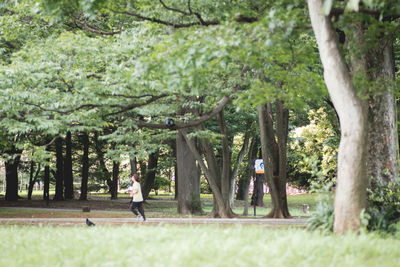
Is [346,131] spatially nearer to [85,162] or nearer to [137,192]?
[137,192]

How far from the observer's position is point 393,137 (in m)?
12.1

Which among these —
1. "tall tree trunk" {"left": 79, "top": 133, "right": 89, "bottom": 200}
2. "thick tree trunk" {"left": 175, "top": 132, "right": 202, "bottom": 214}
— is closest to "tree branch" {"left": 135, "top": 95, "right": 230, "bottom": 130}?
"thick tree trunk" {"left": 175, "top": 132, "right": 202, "bottom": 214}

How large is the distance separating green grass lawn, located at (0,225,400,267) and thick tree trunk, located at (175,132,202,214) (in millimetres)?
16317

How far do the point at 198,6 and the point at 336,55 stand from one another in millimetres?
5302

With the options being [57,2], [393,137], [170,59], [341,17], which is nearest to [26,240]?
[170,59]

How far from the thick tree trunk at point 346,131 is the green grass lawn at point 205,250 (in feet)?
2.41

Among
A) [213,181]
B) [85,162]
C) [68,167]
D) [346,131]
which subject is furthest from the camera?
[68,167]

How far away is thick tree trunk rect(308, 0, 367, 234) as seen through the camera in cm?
849

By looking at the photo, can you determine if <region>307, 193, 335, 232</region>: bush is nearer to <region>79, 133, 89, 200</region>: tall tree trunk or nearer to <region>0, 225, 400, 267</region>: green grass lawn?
<region>0, 225, 400, 267</region>: green grass lawn

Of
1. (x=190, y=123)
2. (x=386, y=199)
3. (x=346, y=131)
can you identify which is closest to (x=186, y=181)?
(x=190, y=123)

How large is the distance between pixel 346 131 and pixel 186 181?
1647cm

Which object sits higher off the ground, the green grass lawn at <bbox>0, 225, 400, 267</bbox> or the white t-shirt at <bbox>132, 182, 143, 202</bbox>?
the white t-shirt at <bbox>132, 182, 143, 202</bbox>

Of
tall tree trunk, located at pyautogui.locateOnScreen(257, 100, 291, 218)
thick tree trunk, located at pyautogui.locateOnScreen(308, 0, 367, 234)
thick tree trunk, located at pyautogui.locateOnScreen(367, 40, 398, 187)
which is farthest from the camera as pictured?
tall tree trunk, located at pyautogui.locateOnScreen(257, 100, 291, 218)

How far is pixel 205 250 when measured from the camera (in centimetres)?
649
